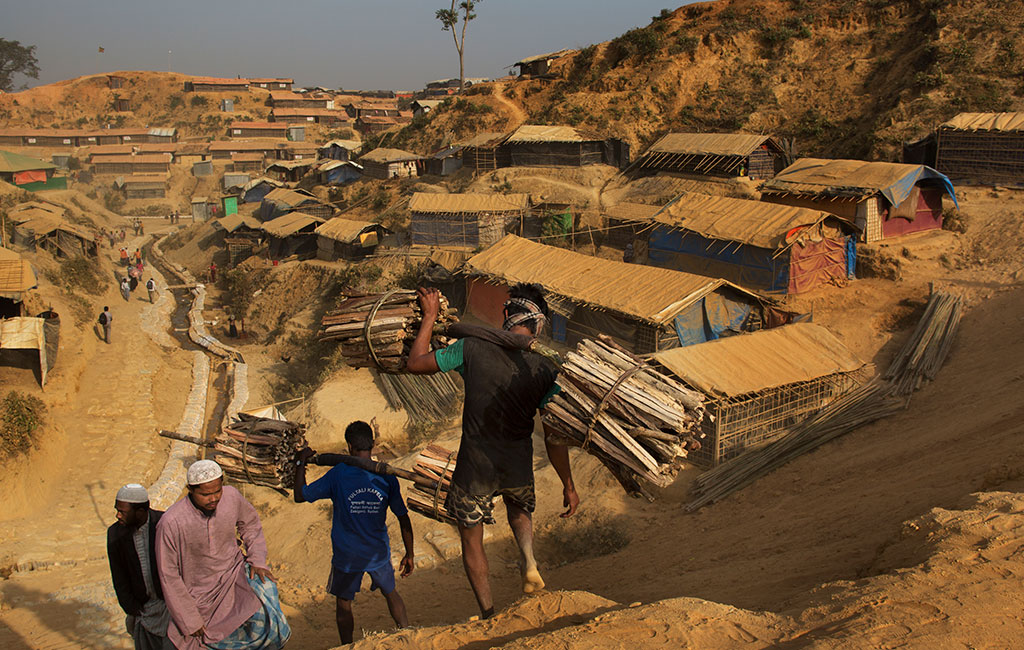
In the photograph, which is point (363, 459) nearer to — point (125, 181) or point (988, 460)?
point (988, 460)

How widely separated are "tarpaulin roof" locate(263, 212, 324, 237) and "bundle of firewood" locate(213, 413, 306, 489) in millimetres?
27970

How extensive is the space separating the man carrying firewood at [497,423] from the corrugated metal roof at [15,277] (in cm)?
1780

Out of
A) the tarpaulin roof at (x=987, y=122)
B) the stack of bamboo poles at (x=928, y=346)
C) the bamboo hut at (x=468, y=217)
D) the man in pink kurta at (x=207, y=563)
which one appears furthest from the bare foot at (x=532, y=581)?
the tarpaulin roof at (x=987, y=122)

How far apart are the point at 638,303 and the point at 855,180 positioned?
30.7ft

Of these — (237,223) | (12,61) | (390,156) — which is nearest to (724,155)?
(390,156)

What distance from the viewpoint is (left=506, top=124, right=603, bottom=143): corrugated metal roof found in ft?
108

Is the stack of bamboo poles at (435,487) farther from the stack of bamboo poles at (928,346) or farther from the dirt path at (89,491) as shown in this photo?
the stack of bamboo poles at (928,346)

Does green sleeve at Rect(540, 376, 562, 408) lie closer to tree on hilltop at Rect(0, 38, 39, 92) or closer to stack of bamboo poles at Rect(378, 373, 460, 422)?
stack of bamboo poles at Rect(378, 373, 460, 422)

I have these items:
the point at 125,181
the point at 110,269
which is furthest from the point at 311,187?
the point at 125,181

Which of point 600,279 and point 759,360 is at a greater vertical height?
point 600,279

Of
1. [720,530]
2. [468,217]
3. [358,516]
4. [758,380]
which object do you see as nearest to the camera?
[358,516]

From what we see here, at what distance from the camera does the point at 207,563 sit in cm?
417

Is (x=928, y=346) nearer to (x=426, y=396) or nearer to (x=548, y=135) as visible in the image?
(x=426, y=396)

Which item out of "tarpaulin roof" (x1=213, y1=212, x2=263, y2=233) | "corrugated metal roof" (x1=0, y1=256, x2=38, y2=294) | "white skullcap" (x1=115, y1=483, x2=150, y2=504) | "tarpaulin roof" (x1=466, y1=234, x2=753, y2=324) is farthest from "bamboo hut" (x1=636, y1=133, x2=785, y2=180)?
"white skullcap" (x1=115, y1=483, x2=150, y2=504)
